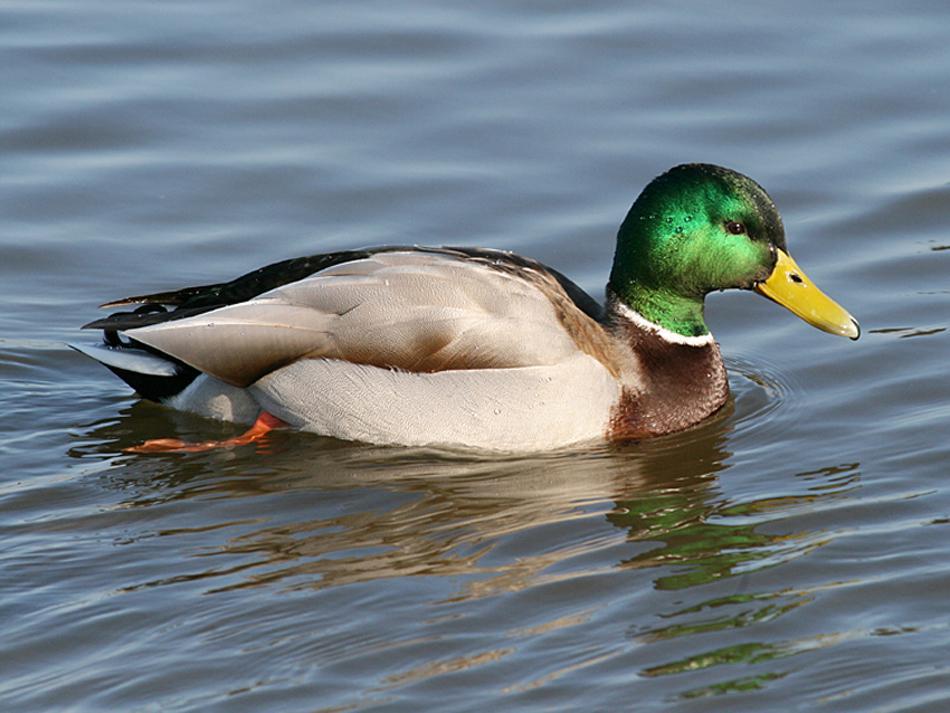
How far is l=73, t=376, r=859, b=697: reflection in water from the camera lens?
6.46m

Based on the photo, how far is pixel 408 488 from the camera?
7715mm

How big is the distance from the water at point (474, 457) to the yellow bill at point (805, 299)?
0.38 meters

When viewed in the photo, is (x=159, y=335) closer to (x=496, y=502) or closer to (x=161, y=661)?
(x=496, y=502)

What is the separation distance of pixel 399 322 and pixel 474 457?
2.11 ft

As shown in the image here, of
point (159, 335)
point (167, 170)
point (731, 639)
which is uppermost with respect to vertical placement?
point (167, 170)

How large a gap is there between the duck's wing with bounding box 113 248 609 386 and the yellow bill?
0.81 m

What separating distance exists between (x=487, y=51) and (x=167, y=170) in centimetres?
237

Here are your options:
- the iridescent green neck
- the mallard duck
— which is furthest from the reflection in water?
the iridescent green neck

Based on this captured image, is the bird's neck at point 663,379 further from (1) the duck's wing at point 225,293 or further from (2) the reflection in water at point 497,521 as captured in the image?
(1) the duck's wing at point 225,293

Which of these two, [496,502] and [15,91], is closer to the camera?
[496,502]

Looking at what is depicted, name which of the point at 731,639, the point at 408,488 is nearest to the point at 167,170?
the point at 408,488

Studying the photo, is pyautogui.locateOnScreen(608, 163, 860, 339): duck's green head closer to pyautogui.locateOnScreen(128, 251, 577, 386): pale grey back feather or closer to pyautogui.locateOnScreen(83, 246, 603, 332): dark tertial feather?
pyautogui.locateOnScreen(83, 246, 603, 332): dark tertial feather

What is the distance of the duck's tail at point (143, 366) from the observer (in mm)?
8484

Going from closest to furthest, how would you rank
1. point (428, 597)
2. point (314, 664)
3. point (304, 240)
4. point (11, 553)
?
point (314, 664)
point (428, 597)
point (11, 553)
point (304, 240)
